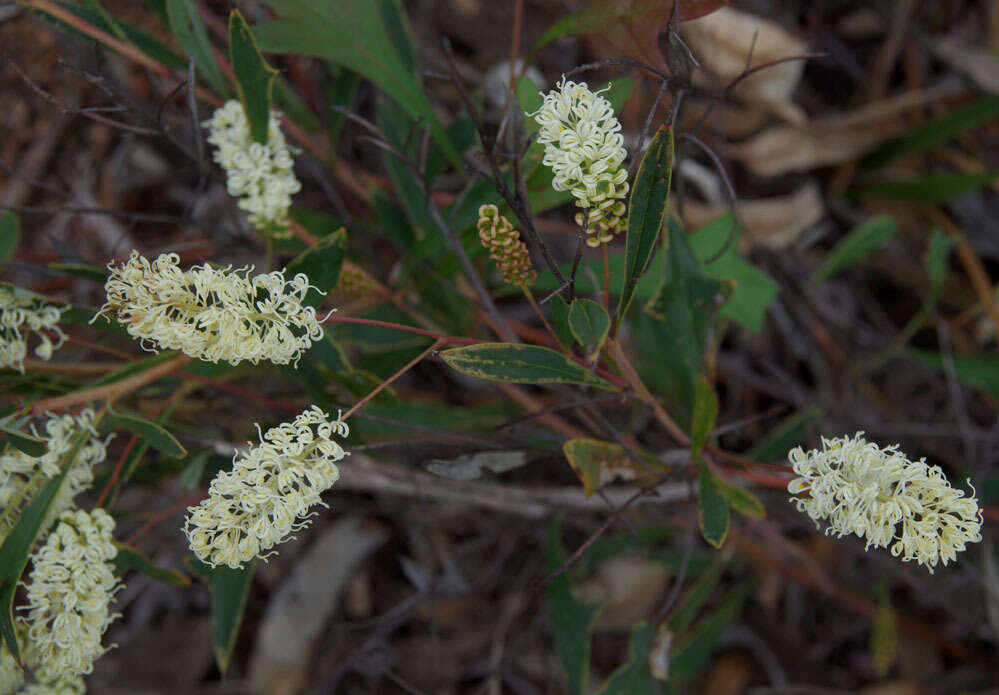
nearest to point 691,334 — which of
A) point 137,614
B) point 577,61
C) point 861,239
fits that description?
point 861,239

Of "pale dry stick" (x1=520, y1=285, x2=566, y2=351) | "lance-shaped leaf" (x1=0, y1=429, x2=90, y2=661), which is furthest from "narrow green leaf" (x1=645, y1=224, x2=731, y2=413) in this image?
"lance-shaped leaf" (x1=0, y1=429, x2=90, y2=661)

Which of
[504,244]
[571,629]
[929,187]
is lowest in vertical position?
[571,629]

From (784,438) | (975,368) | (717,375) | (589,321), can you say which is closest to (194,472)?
(589,321)

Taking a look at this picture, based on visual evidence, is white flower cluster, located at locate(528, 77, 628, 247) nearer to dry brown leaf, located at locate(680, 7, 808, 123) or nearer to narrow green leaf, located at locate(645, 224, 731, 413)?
narrow green leaf, located at locate(645, 224, 731, 413)

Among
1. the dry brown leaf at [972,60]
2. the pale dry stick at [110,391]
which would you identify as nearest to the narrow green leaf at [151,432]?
the pale dry stick at [110,391]

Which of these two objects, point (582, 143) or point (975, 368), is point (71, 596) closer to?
point (582, 143)

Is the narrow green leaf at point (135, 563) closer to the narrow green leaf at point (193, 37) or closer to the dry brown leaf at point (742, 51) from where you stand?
the narrow green leaf at point (193, 37)
